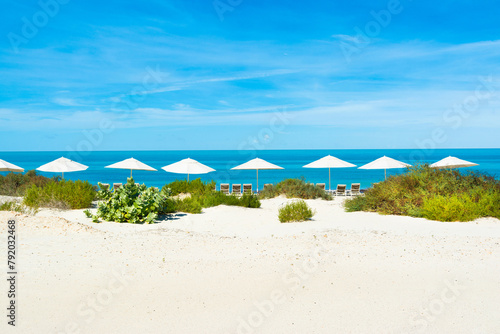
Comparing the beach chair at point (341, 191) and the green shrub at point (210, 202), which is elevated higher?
the beach chair at point (341, 191)

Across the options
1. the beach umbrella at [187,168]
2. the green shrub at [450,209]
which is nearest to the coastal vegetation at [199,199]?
the beach umbrella at [187,168]

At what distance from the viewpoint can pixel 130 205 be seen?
31.2 feet


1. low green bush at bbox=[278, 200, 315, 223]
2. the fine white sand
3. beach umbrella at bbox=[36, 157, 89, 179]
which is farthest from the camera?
beach umbrella at bbox=[36, 157, 89, 179]

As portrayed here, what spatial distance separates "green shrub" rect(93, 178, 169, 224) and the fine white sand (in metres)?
1.32

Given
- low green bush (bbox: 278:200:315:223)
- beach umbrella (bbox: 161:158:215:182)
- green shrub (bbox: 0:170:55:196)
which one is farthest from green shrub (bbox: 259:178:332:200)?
green shrub (bbox: 0:170:55:196)

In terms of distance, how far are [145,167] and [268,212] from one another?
9.70 meters

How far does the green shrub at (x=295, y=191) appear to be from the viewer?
17.0 meters

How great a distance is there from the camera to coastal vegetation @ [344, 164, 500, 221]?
885 cm

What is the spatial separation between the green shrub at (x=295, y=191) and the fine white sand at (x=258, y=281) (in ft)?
29.5

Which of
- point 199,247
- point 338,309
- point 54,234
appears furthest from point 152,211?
point 338,309

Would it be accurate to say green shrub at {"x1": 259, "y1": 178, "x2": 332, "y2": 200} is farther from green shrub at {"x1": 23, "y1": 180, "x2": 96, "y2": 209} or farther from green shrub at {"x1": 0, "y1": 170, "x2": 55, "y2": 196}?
green shrub at {"x1": 0, "y1": 170, "x2": 55, "y2": 196}

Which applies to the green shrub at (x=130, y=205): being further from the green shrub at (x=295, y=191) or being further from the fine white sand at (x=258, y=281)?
the green shrub at (x=295, y=191)

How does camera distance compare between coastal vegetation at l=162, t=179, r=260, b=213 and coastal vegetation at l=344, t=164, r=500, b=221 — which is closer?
coastal vegetation at l=344, t=164, r=500, b=221

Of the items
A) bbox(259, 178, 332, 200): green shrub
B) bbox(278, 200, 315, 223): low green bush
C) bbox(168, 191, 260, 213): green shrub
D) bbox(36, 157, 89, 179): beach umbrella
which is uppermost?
bbox(36, 157, 89, 179): beach umbrella
